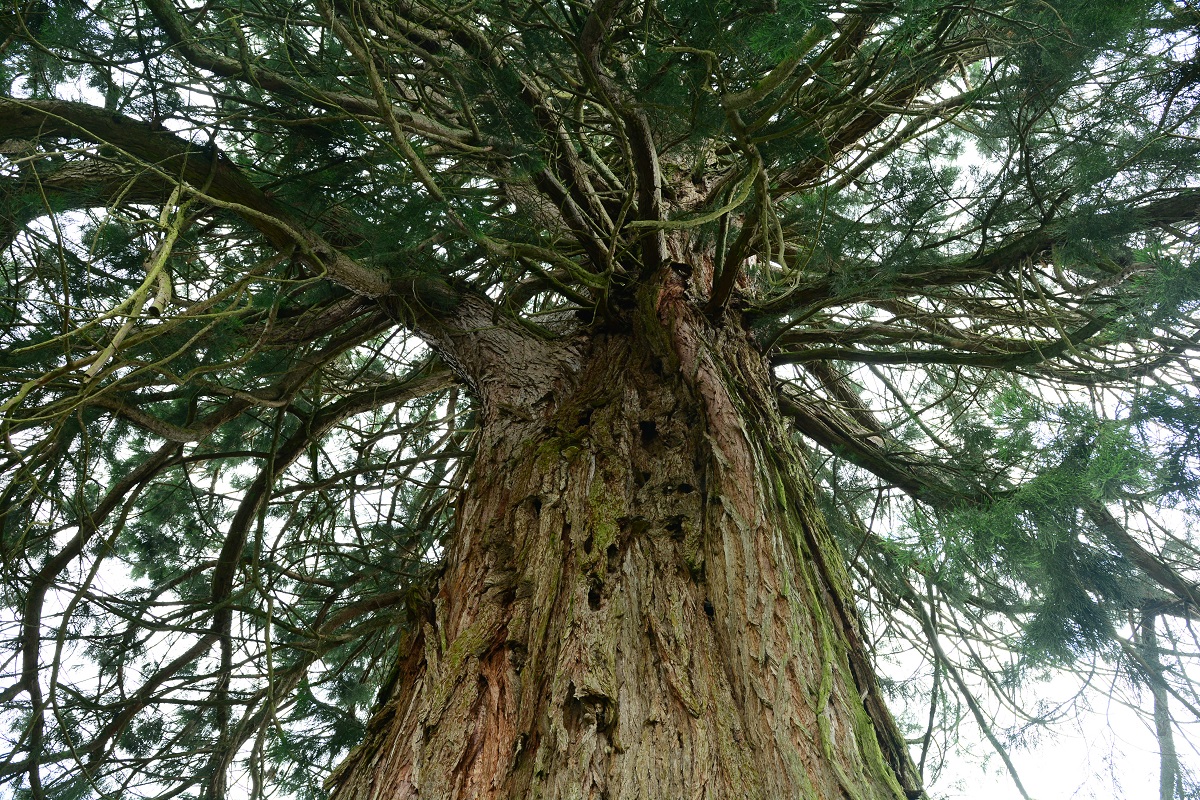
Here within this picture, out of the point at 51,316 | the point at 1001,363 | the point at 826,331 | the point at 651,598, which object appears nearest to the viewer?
the point at 651,598

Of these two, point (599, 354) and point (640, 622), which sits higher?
point (599, 354)

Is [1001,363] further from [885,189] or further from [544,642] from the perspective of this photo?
[544,642]

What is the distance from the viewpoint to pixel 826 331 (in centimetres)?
266

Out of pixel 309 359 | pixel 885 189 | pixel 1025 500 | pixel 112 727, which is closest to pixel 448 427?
pixel 309 359

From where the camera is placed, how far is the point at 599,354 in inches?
94.7

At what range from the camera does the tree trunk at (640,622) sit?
1211 mm

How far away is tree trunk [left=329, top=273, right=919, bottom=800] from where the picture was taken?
1211 millimetres

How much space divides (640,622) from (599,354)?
112 centimetres

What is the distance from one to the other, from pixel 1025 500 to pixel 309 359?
87.6 inches

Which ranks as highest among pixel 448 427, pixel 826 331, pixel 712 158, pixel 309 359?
pixel 712 158

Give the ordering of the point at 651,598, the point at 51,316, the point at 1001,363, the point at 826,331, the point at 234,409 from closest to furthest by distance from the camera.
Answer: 1. the point at 651,598
2. the point at 51,316
3. the point at 1001,363
4. the point at 234,409
5. the point at 826,331

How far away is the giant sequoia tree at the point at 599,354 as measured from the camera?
1372mm

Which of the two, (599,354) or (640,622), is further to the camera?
(599,354)

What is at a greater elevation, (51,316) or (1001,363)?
(1001,363)
